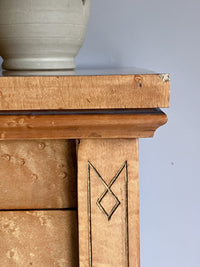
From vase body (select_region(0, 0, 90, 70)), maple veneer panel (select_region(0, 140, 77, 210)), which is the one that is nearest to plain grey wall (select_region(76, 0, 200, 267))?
vase body (select_region(0, 0, 90, 70))

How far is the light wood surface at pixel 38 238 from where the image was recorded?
0.53m

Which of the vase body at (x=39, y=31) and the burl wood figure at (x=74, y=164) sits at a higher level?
the vase body at (x=39, y=31)

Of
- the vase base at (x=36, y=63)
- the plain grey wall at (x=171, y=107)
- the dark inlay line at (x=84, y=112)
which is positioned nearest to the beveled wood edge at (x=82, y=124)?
the dark inlay line at (x=84, y=112)

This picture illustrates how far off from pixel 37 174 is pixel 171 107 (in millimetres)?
451

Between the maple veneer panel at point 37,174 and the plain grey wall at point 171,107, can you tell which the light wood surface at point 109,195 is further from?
the plain grey wall at point 171,107

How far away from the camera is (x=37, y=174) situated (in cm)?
52

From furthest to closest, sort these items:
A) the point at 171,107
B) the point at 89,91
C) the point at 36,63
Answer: the point at 171,107 < the point at 36,63 < the point at 89,91

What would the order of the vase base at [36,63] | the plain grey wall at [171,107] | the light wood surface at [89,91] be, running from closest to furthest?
the light wood surface at [89,91]
the vase base at [36,63]
the plain grey wall at [171,107]

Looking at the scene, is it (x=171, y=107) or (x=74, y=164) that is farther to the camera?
(x=171, y=107)

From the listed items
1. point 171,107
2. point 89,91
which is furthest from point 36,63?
point 171,107

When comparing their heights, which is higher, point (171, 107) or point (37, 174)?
point (171, 107)

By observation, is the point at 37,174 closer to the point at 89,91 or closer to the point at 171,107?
the point at 89,91

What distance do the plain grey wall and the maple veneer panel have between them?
40 cm

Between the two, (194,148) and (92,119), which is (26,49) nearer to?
(92,119)
